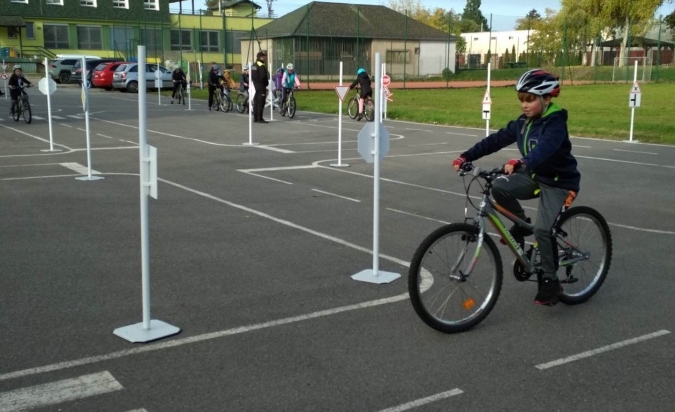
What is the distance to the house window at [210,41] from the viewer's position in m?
73.9

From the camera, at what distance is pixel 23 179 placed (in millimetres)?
12602

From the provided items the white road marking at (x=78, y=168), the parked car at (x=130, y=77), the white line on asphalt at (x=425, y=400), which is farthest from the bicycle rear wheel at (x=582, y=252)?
the parked car at (x=130, y=77)

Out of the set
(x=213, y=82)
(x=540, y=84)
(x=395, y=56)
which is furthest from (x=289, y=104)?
(x=395, y=56)

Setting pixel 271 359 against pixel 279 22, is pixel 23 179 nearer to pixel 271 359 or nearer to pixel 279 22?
pixel 271 359

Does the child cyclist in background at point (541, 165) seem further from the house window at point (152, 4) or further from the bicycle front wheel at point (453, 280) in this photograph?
the house window at point (152, 4)

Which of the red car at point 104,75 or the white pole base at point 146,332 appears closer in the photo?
the white pole base at point 146,332

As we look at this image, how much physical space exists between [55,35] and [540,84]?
7024 cm

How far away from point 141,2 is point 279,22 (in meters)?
17.8

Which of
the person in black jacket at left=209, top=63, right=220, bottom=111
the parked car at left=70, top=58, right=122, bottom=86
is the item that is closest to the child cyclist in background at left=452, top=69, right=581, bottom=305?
the person in black jacket at left=209, top=63, right=220, bottom=111

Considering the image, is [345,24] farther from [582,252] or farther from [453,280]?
[453,280]

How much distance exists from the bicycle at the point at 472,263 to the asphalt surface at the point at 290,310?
18cm

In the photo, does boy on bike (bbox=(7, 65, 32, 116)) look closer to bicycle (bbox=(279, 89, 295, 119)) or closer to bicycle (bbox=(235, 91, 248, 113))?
bicycle (bbox=(235, 91, 248, 113))

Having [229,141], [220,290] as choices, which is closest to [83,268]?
[220,290]

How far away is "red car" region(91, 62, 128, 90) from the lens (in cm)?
4619
